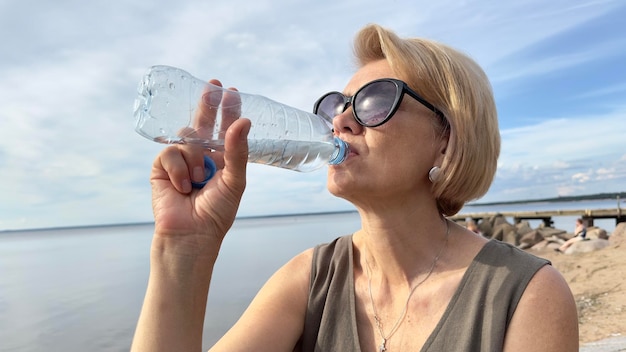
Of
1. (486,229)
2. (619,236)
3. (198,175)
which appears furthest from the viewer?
(486,229)

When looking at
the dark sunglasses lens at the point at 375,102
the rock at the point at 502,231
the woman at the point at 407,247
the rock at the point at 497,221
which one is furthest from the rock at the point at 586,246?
the dark sunglasses lens at the point at 375,102

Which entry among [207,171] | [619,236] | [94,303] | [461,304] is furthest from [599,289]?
[94,303]

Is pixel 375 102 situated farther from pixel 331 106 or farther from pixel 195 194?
pixel 195 194

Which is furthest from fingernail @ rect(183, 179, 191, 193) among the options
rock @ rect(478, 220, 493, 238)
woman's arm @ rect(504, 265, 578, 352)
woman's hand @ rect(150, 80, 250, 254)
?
rock @ rect(478, 220, 493, 238)

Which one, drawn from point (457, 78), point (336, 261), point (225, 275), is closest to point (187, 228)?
point (336, 261)

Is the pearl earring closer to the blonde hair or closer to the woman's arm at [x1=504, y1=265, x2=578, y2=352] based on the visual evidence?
the blonde hair

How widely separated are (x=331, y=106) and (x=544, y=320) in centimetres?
138

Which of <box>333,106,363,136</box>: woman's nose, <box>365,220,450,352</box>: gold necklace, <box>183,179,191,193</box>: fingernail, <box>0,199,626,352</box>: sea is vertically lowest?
<box>0,199,626,352</box>: sea

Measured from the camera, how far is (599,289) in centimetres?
858

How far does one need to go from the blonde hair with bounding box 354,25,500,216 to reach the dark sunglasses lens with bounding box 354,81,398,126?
0.33 ft

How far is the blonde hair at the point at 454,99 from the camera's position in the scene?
214 cm

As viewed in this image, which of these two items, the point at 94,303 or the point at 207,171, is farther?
the point at 94,303

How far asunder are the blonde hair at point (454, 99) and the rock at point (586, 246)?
14.5 meters

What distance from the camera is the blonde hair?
2143 mm
